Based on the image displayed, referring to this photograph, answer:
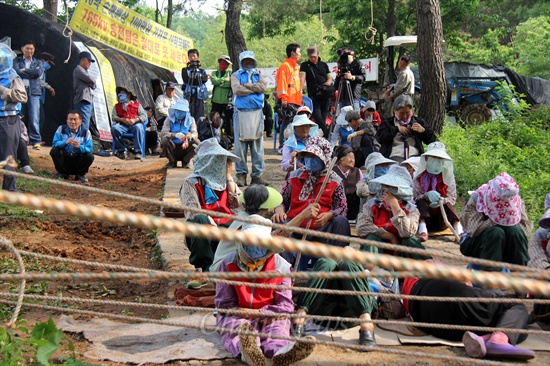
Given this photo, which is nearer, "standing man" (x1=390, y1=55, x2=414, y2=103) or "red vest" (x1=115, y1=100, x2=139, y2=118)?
"standing man" (x1=390, y1=55, x2=414, y2=103)

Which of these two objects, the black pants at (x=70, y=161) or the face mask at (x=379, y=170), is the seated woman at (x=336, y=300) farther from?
the black pants at (x=70, y=161)

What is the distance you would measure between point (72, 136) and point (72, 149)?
20 cm

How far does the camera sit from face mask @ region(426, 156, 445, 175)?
6684mm

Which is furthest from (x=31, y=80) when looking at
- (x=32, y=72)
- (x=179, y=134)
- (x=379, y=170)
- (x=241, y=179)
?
(x=379, y=170)

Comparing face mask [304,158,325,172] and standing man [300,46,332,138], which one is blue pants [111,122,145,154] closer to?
standing man [300,46,332,138]

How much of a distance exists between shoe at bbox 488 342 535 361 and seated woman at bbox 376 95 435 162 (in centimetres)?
382

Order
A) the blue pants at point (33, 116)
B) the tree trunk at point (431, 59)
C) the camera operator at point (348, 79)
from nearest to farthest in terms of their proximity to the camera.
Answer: the tree trunk at point (431, 59)
the camera operator at point (348, 79)
the blue pants at point (33, 116)

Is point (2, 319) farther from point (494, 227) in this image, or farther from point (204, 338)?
point (494, 227)

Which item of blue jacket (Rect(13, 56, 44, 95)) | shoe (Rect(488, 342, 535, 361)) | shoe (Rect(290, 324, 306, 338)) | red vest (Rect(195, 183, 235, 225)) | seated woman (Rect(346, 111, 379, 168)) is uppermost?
blue jacket (Rect(13, 56, 44, 95))

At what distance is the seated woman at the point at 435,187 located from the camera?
6.66 meters

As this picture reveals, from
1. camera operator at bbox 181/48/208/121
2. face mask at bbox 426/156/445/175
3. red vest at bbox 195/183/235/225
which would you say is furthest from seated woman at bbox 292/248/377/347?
camera operator at bbox 181/48/208/121

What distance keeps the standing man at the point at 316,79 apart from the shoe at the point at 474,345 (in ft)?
22.5

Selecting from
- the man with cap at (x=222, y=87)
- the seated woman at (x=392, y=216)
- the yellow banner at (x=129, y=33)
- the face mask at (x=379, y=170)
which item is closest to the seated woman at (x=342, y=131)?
the face mask at (x=379, y=170)

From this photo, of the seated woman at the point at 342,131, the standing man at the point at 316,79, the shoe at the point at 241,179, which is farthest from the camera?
the standing man at the point at 316,79
